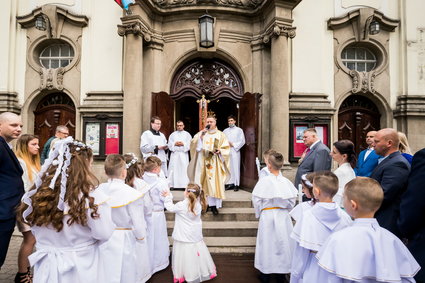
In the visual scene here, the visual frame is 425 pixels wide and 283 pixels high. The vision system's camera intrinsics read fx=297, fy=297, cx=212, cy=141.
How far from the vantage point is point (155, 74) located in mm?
9258

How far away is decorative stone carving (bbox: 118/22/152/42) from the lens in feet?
27.0

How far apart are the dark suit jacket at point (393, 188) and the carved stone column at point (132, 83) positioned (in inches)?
260

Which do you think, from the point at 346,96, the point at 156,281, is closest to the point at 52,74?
the point at 156,281

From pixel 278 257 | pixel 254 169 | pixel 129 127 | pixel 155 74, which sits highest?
pixel 155 74

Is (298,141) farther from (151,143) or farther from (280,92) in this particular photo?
(151,143)

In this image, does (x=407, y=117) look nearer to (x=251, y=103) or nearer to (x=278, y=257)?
(x=251, y=103)

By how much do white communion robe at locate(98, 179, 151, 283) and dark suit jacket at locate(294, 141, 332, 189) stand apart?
2.76 meters

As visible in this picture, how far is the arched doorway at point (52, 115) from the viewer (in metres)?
9.64

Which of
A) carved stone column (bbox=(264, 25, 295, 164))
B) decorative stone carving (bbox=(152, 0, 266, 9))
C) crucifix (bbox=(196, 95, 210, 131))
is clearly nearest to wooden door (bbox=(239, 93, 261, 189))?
carved stone column (bbox=(264, 25, 295, 164))

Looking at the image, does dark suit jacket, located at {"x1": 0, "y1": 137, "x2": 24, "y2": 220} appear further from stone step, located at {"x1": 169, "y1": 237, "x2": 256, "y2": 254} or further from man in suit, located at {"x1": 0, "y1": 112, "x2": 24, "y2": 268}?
stone step, located at {"x1": 169, "y1": 237, "x2": 256, "y2": 254}

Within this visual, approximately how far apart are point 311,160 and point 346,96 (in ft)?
18.9

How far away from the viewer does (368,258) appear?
207 cm

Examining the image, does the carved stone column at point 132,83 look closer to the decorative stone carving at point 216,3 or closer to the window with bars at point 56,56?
the decorative stone carving at point 216,3

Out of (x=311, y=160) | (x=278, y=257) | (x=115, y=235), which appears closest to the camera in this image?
(x=115, y=235)
